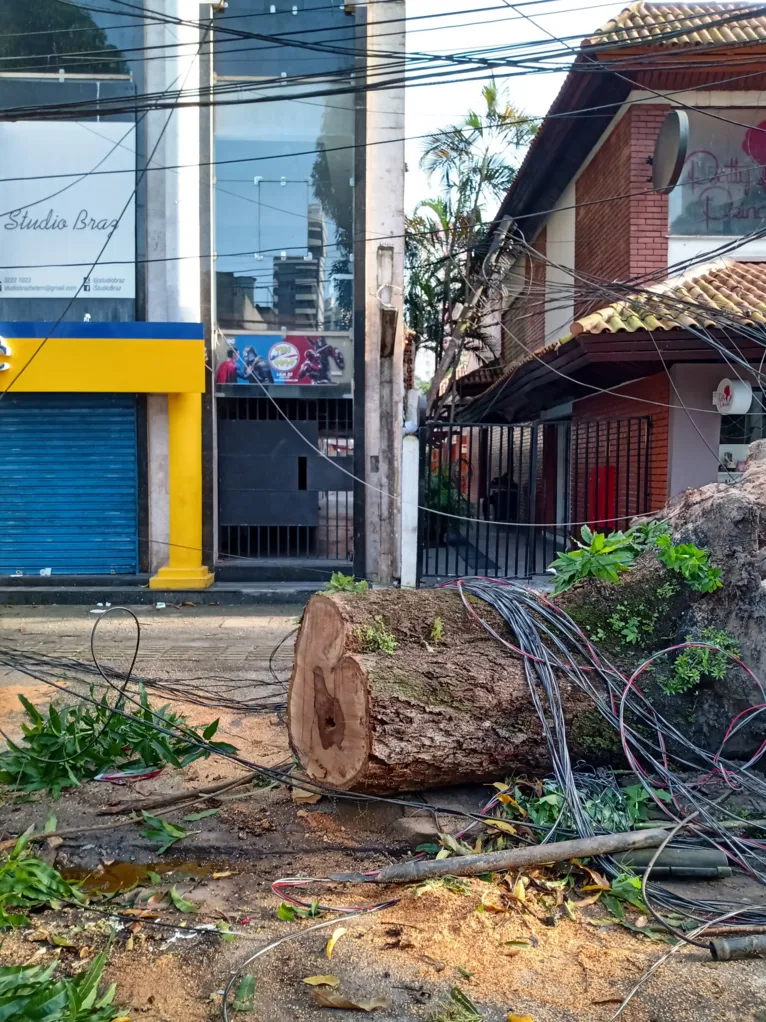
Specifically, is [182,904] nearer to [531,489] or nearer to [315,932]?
[315,932]

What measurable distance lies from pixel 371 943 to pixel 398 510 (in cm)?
792

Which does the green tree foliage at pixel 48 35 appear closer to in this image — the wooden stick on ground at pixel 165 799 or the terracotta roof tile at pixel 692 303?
the terracotta roof tile at pixel 692 303

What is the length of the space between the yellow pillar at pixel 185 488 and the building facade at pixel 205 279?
0.09ft

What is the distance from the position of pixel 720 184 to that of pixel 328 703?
9134 mm

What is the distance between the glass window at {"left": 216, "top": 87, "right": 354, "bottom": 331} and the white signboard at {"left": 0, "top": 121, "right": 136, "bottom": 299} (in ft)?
4.14

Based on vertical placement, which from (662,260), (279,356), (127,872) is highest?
(662,260)

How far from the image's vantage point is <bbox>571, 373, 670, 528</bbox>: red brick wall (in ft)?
30.5

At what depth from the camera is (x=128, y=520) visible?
426 inches

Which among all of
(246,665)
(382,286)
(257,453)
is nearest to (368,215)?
(382,286)

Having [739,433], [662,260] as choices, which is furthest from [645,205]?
[739,433]

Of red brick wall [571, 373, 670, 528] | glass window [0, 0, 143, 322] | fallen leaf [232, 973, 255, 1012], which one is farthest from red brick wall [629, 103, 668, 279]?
fallen leaf [232, 973, 255, 1012]

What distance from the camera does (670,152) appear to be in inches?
327

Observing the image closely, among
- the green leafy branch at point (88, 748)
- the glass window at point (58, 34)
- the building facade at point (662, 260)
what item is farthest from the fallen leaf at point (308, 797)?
the glass window at point (58, 34)

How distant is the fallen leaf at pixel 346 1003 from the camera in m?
2.54
